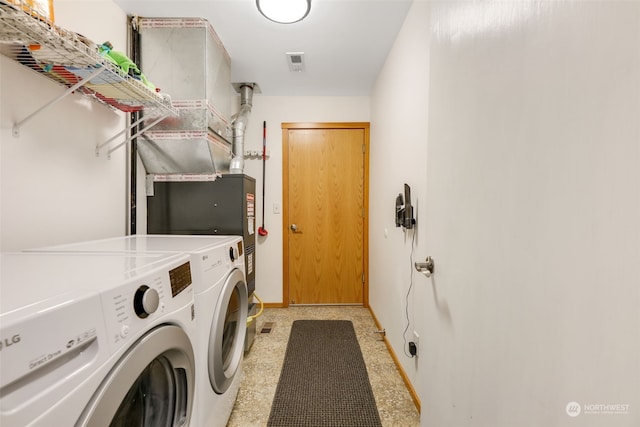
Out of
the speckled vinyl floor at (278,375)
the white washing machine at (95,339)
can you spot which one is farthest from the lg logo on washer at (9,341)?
the speckled vinyl floor at (278,375)

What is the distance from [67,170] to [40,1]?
0.68 m

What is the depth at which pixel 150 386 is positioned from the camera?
75 cm

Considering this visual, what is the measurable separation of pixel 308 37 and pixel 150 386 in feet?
7.08

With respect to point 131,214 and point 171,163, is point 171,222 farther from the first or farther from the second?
point 171,163

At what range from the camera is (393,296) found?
2029 mm

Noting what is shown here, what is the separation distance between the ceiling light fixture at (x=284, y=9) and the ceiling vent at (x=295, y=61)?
475mm

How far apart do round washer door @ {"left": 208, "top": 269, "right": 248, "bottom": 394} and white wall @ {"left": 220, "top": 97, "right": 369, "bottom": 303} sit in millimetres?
1503

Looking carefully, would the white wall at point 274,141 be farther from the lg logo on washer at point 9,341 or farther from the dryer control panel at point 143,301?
the lg logo on washer at point 9,341

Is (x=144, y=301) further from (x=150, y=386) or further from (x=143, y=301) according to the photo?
(x=150, y=386)

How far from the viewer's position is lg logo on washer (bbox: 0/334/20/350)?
37 cm

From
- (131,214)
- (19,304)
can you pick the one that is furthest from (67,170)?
(19,304)

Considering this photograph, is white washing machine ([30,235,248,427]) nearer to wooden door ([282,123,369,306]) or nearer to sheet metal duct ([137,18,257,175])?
sheet metal duct ([137,18,257,175])

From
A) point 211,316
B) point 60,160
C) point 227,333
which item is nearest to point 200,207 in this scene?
point 60,160

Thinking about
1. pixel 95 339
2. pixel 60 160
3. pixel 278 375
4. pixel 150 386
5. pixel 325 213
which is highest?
pixel 60 160
